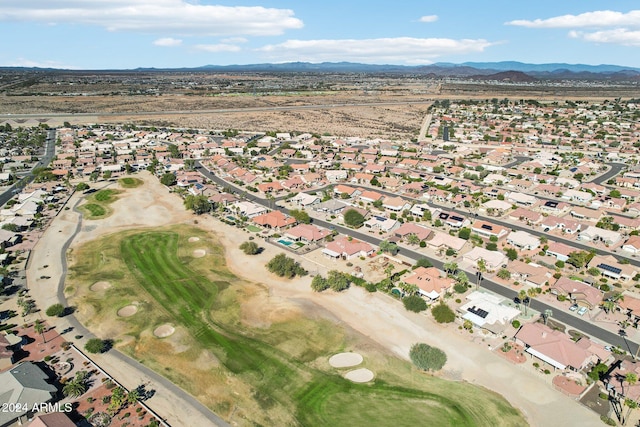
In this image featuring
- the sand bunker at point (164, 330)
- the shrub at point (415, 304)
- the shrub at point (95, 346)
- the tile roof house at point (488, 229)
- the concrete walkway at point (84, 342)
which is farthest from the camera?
the tile roof house at point (488, 229)

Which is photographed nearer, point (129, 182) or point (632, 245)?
point (632, 245)

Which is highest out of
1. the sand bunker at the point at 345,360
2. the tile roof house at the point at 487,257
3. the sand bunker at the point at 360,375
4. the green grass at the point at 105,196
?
the green grass at the point at 105,196

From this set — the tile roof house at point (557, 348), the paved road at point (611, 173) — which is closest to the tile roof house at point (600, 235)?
the tile roof house at point (557, 348)

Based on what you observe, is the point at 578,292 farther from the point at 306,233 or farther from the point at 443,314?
the point at 306,233

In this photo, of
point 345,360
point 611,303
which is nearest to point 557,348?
point 611,303

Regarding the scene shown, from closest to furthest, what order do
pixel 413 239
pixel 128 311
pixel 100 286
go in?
pixel 128 311, pixel 100 286, pixel 413 239

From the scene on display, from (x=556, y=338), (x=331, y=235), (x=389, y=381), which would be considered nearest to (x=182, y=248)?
(x=331, y=235)

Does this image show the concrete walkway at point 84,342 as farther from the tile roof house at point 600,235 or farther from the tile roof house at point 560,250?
the tile roof house at point 600,235
